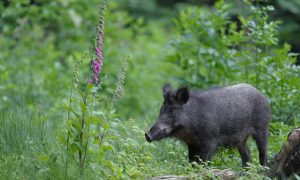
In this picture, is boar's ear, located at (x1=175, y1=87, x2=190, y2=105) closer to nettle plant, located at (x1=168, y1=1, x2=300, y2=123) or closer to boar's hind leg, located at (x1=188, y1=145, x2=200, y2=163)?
boar's hind leg, located at (x1=188, y1=145, x2=200, y2=163)

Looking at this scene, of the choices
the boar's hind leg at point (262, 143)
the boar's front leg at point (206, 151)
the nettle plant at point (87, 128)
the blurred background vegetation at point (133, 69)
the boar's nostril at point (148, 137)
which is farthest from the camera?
the boar's hind leg at point (262, 143)

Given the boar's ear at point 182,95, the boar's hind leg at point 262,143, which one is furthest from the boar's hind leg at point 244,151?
the boar's ear at point 182,95

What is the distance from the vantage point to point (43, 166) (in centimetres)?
572

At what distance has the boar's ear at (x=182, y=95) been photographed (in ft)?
22.1

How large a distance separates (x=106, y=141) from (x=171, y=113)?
1.19m

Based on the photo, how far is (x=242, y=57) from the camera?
28.9 ft

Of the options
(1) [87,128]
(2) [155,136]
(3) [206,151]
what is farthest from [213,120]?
(1) [87,128]

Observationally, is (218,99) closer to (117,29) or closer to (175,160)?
(175,160)

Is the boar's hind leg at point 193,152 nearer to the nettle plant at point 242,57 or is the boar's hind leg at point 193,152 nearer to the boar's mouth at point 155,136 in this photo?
the boar's mouth at point 155,136

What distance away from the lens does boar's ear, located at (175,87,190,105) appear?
6.72m

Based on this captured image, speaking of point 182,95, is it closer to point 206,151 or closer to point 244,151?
point 206,151

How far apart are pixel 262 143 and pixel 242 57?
2.07 metres

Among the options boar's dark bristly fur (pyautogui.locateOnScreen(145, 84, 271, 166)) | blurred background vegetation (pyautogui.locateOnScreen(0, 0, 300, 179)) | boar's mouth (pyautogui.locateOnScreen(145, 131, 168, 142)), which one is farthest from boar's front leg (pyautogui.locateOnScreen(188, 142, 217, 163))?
boar's mouth (pyautogui.locateOnScreen(145, 131, 168, 142))

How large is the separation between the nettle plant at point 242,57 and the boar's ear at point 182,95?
5.17 feet
